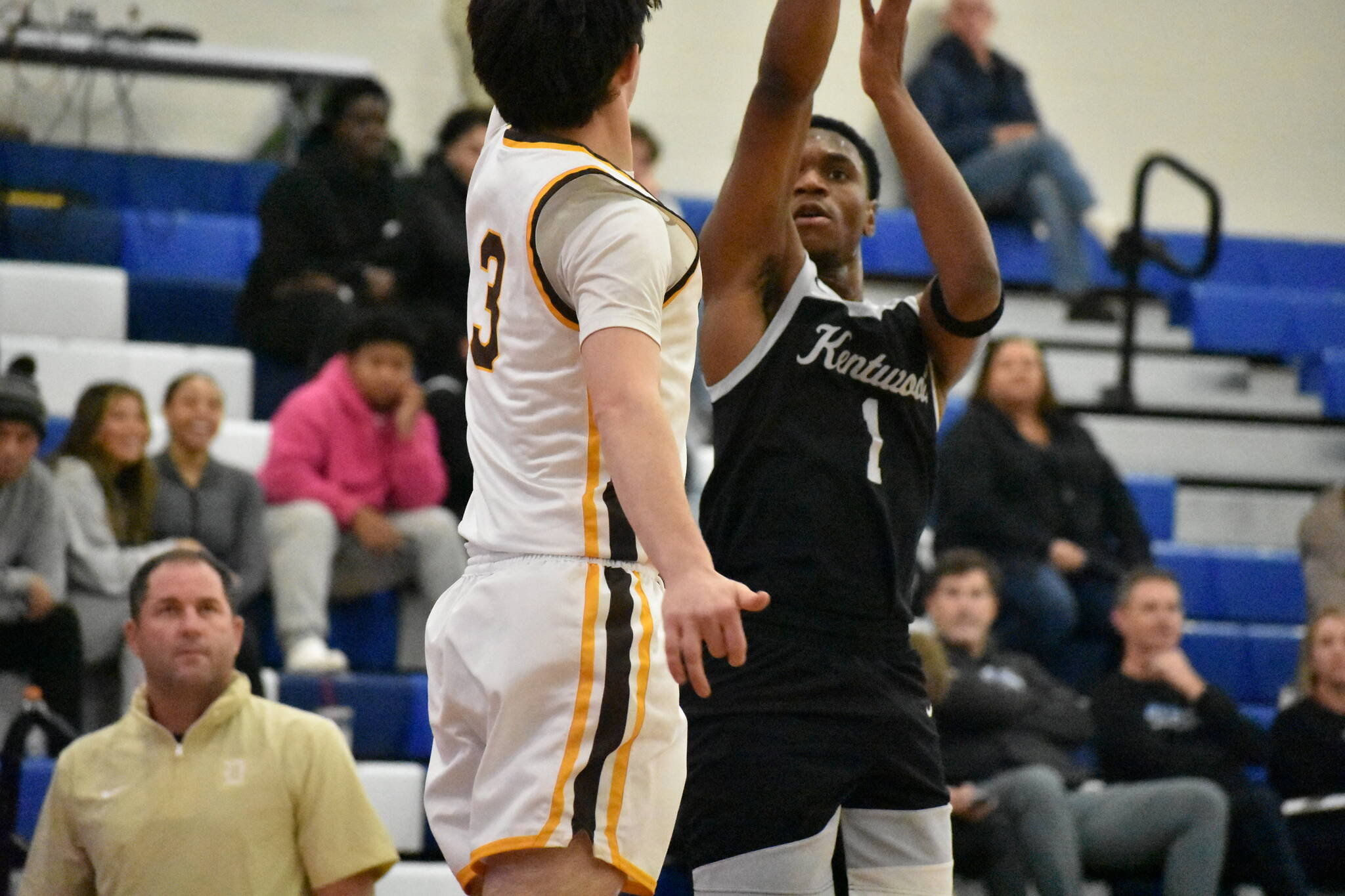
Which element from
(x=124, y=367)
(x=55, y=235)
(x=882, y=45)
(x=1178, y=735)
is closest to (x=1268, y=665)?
(x=1178, y=735)

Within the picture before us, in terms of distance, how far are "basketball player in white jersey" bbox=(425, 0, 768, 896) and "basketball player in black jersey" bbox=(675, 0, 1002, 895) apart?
0.46m

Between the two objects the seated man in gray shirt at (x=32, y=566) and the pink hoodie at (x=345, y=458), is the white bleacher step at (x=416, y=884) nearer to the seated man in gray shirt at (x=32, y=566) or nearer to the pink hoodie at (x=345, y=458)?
the seated man in gray shirt at (x=32, y=566)

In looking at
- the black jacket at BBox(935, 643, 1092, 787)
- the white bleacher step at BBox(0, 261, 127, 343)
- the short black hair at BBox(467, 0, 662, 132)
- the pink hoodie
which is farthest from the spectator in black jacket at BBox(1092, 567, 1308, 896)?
the white bleacher step at BBox(0, 261, 127, 343)

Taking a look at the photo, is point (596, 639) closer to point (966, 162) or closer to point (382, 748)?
point (382, 748)

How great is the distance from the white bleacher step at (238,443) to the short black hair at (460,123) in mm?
1567

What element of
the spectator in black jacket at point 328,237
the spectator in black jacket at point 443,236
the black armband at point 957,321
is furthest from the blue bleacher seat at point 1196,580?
the black armband at point 957,321

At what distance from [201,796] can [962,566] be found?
9.23ft

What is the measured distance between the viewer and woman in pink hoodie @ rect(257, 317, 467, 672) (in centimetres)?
577

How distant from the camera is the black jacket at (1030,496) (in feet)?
21.0

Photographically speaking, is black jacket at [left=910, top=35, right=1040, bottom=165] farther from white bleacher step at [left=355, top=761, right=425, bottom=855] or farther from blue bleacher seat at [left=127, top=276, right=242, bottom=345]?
white bleacher step at [left=355, top=761, right=425, bottom=855]

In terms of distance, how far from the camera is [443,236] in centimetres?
722

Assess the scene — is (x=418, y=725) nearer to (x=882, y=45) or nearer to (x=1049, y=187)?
(x=882, y=45)

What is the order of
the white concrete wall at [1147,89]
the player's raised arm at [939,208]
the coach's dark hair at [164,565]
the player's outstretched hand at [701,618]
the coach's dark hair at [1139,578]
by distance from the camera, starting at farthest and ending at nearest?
the white concrete wall at [1147,89] < the coach's dark hair at [1139,578] < the coach's dark hair at [164,565] < the player's raised arm at [939,208] < the player's outstretched hand at [701,618]

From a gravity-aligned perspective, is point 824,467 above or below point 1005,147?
below
